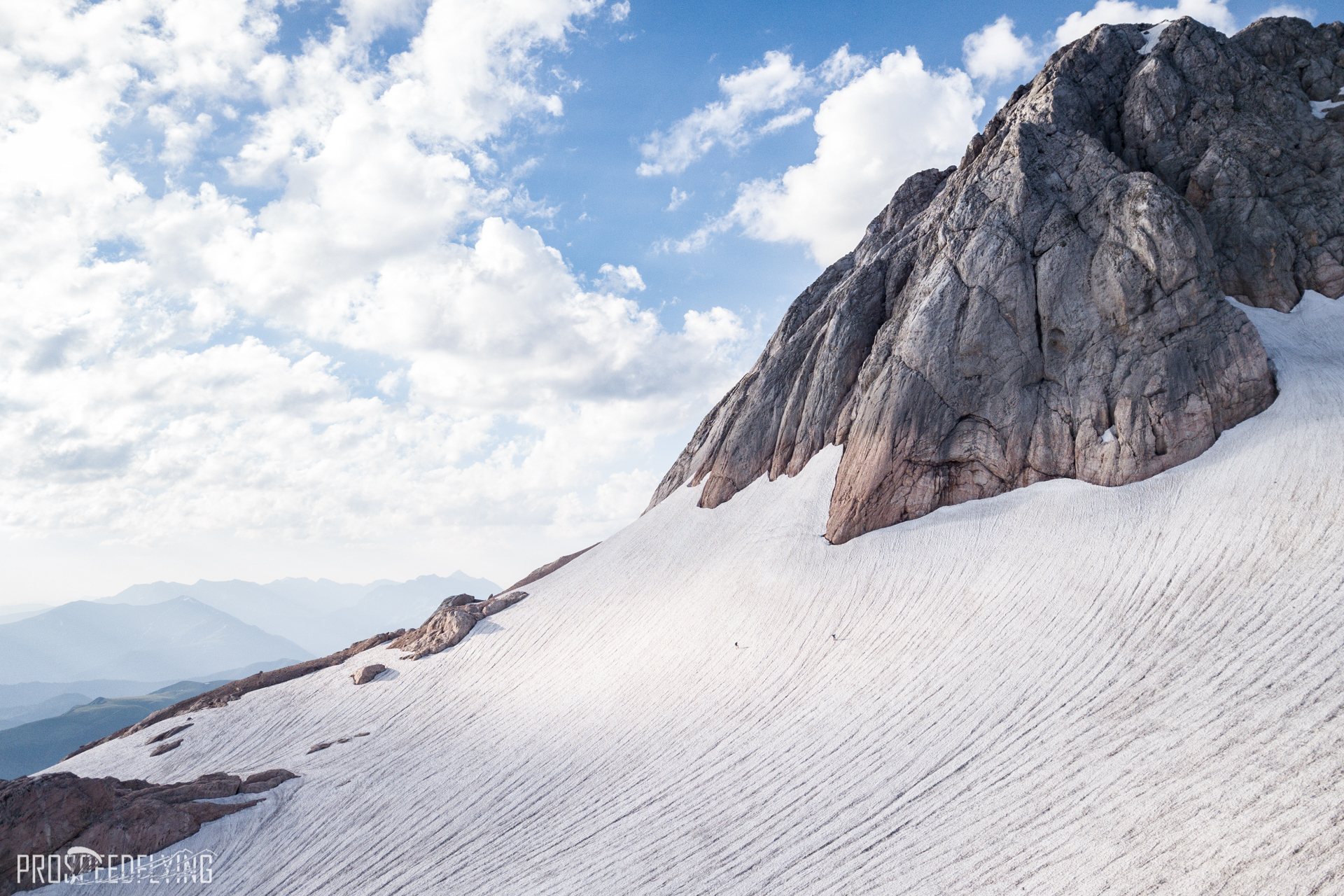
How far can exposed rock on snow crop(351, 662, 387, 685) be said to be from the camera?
2900 centimetres

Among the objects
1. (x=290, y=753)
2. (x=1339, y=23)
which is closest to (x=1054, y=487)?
(x=290, y=753)

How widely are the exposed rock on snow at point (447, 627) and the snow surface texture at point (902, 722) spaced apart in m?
0.92

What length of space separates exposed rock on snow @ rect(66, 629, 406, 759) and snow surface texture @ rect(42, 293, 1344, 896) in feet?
4.84

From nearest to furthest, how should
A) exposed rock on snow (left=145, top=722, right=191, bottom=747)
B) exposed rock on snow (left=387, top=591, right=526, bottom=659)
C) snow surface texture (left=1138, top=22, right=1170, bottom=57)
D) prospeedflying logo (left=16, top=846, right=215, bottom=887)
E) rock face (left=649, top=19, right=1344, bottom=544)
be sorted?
1. prospeedflying logo (left=16, top=846, right=215, bottom=887)
2. rock face (left=649, top=19, right=1344, bottom=544)
3. exposed rock on snow (left=145, top=722, right=191, bottom=747)
4. exposed rock on snow (left=387, top=591, right=526, bottom=659)
5. snow surface texture (left=1138, top=22, right=1170, bottom=57)

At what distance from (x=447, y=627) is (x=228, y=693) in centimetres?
1056

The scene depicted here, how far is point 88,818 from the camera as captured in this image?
17.2m

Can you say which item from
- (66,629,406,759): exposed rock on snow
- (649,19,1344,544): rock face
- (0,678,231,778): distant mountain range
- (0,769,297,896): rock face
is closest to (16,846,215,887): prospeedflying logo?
(0,769,297,896): rock face

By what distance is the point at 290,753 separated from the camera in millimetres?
24406

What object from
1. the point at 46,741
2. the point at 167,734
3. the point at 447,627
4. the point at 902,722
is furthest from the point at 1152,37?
the point at 46,741

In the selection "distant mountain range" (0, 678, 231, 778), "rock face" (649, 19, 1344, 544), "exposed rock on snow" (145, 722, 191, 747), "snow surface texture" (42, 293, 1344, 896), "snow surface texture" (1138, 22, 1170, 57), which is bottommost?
"distant mountain range" (0, 678, 231, 778)

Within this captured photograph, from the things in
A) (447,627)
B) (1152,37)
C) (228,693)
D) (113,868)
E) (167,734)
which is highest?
(1152,37)

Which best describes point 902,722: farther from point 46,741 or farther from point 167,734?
point 46,741

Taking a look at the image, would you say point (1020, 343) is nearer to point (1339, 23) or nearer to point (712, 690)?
point (712, 690)

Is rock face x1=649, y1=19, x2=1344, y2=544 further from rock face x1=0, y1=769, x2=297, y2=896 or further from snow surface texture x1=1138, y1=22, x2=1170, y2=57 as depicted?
rock face x1=0, y1=769, x2=297, y2=896
